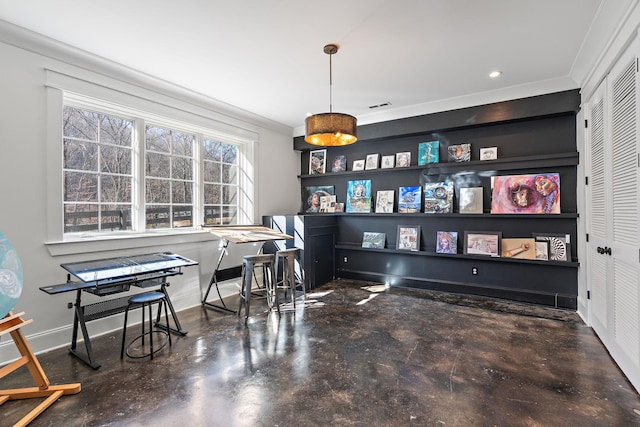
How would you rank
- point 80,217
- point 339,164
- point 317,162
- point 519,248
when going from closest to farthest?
1. point 80,217
2. point 519,248
3. point 339,164
4. point 317,162

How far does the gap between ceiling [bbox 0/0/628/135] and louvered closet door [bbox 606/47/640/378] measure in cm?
70

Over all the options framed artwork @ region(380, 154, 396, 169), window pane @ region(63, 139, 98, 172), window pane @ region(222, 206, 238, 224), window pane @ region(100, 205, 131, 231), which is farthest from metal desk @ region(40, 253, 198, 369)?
framed artwork @ region(380, 154, 396, 169)

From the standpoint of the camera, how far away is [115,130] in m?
3.53

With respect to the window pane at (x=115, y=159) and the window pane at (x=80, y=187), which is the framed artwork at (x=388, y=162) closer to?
the window pane at (x=115, y=159)

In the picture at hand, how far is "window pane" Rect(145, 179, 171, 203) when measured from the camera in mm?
3818

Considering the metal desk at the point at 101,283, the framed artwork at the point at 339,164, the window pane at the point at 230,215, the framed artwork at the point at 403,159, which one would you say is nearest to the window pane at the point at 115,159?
the metal desk at the point at 101,283

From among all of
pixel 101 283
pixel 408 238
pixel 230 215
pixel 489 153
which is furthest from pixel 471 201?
pixel 101 283

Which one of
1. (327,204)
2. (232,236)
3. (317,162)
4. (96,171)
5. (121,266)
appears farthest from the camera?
(317,162)

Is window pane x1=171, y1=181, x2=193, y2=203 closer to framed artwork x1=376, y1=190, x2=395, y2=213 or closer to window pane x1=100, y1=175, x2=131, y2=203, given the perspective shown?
window pane x1=100, y1=175, x2=131, y2=203

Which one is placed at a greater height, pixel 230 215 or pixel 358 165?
pixel 358 165

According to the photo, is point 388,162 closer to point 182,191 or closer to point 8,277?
point 182,191

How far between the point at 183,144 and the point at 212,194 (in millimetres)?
843

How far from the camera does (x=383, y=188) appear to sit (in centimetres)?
533

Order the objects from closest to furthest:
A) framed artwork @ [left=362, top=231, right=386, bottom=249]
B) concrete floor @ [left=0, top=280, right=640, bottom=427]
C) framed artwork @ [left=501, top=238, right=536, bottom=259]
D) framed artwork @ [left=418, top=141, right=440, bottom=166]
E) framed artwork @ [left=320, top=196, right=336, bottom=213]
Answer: concrete floor @ [left=0, top=280, right=640, bottom=427]
framed artwork @ [left=501, top=238, right=536, bottom=259]
framed artwork @ [left=418, top=141, right=440, bottom=166]
framed artwork @ [left=362, top=231, right=386, bottom=249]
framed artwork @ [left=320, top=196, right=336, bottom=213]
